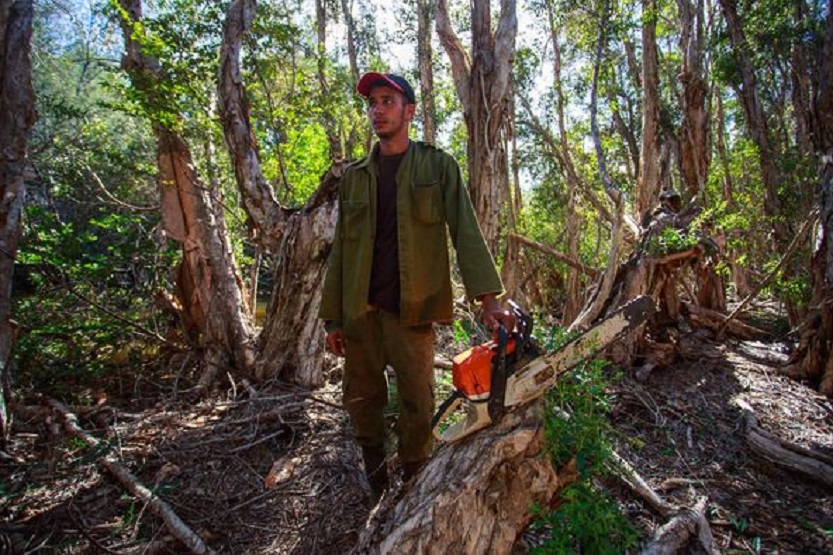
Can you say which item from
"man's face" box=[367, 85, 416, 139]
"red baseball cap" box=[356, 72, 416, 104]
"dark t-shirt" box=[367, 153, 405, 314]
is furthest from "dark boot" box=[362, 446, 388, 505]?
"red baseball cap" box=[356, 72, 416, 104]

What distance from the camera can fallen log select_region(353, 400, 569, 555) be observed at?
5.47ft

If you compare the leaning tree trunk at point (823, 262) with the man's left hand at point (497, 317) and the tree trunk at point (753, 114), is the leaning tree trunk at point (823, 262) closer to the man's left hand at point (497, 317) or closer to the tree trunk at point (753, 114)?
the tree trunk at point (753, 114)

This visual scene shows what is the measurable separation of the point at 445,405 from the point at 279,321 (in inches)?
84.6

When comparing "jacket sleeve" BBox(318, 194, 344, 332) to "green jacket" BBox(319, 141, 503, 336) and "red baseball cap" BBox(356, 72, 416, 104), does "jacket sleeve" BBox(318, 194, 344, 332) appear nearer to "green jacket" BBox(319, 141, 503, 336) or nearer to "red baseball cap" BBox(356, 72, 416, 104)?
"green jacket" BBox(319, 141, 503, 336)

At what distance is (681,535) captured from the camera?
1.94m

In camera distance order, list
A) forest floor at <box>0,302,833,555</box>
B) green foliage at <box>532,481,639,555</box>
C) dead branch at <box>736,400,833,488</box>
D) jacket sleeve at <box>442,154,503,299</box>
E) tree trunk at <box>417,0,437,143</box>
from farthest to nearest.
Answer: tree trunk at <box>417,0,437,143</box>
dead branch at <box>736,400,833,488</box>
forest floor at <box>0,302,833,555</box>
jacket sleeve at <box>442,154,503,299</box>
green foliage at <box>532,481,639,555</box>

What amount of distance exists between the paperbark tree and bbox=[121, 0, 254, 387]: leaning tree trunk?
102 inches

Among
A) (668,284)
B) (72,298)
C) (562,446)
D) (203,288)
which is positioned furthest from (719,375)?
(72,298)

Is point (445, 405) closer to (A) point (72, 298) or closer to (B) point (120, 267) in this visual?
(A) point (72, 298)

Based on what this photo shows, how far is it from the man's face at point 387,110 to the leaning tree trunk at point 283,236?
147 cm

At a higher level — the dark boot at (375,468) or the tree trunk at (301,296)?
the tree trunk at (301,296)

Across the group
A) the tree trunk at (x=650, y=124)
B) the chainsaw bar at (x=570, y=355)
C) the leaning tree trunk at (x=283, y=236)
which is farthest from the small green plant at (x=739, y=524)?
the tree trunk at (x=650, y=124)

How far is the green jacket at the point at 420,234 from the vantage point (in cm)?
211

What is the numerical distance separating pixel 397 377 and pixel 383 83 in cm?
131
